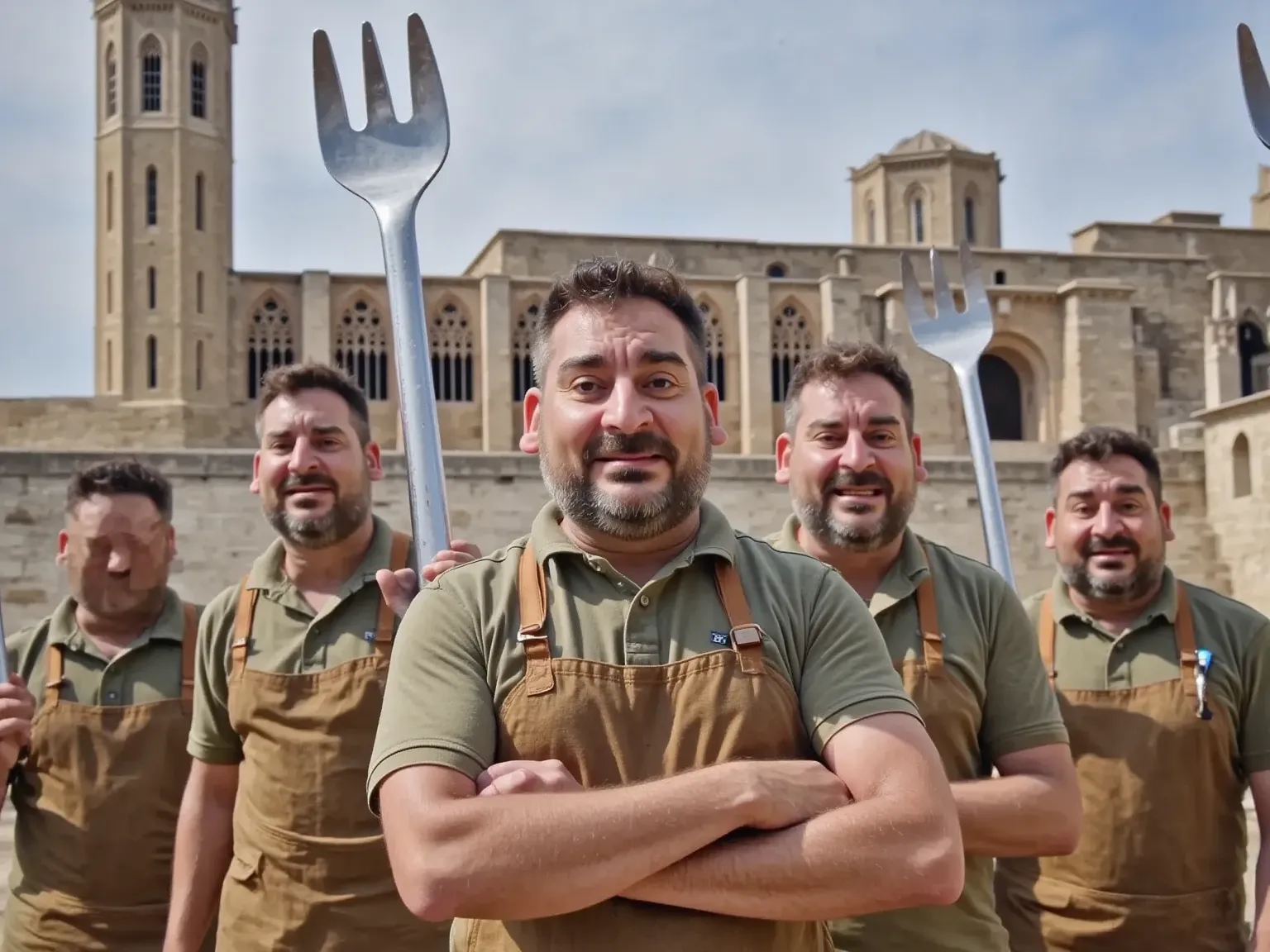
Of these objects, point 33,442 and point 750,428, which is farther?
point 750,428

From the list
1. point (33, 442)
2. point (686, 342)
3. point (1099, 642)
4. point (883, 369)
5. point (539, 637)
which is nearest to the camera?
point (539, 637)

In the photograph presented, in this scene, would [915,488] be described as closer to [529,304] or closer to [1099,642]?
[1099,642]

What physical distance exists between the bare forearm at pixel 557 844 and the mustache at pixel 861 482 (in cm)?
146

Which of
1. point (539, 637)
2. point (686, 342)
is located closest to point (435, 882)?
point (539, 637)

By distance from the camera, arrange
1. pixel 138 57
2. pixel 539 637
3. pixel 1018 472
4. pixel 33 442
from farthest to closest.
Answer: pixel 138 57 < pixel 33 442 < pixel 1018 472 < pixel 539 637

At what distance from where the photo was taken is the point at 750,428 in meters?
34.8

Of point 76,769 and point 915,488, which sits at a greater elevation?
point 915,488

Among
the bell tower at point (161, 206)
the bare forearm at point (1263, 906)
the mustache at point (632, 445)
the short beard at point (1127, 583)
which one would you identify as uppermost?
the bell tower at point (161, 206)

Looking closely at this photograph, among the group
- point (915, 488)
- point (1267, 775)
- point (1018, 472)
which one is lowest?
point (1267, 775)

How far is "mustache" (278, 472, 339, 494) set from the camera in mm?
3508

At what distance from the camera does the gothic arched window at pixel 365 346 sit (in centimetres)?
3397

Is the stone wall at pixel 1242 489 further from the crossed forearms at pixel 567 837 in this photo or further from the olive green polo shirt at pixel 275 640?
the crossed forearms at pixel 567 837

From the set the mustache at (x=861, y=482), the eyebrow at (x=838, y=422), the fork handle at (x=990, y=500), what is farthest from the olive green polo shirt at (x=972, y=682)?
the fork handle at (x=990, y=500)

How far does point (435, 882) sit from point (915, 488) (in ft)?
6.13
